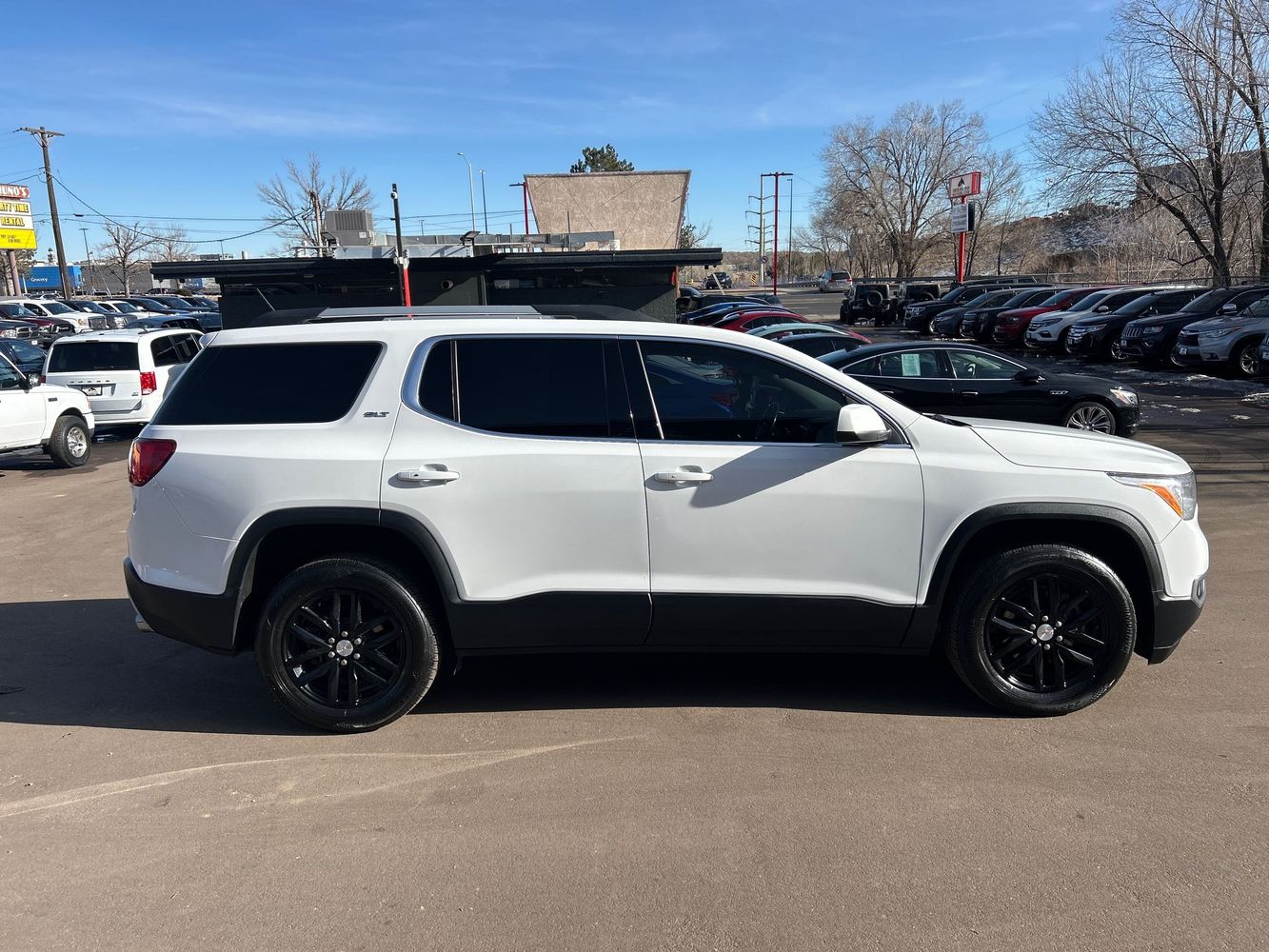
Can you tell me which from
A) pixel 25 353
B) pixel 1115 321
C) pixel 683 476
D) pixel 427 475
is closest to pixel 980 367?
pixel 683 476

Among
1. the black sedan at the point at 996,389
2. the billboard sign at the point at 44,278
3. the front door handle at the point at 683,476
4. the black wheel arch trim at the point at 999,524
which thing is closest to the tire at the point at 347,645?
the front door handle at the point at 683,476

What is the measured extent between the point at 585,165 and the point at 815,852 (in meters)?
84.3

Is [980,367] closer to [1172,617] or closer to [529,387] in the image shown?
[1172,617]

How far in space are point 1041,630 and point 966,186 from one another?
5046cm

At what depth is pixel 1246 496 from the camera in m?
8.84

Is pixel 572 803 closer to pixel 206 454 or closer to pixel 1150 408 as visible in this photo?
pixel 206 454

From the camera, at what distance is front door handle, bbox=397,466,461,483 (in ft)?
13.2

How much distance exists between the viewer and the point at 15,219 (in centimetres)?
6019

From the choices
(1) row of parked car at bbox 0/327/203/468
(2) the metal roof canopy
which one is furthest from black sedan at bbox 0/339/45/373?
(2) the metal roof canopy

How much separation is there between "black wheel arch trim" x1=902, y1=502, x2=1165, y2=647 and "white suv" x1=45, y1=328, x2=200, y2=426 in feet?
42.5

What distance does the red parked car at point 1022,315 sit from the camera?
27.2 metres

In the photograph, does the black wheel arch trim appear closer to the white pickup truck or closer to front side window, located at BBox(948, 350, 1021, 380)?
front side window, located at BBox(948, 350, 1021, 380)

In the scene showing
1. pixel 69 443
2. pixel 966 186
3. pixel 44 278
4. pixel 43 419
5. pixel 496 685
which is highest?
pixel 966 186

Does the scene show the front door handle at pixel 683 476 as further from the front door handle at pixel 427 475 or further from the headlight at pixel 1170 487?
the headlight at pixel 1170 487
